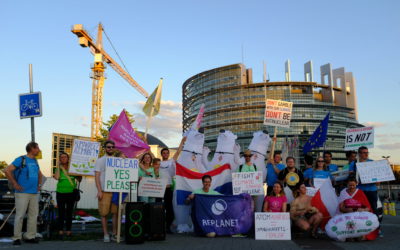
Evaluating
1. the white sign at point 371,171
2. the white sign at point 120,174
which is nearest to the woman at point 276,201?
the white sign at point 371,171

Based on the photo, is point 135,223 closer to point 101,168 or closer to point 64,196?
point 101,168

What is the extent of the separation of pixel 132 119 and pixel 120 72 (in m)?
61.7

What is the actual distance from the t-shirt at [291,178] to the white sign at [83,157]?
15.9 ft

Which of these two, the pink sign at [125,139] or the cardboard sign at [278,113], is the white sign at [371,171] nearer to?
the cardboard sign at [278,113]

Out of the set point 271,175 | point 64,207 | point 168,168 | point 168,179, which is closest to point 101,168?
point 64,207

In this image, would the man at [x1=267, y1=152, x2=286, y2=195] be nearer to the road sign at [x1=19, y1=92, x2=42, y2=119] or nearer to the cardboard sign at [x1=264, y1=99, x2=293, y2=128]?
the cardboard sign at [x1=264, y1=99, x2=293, y2=128]

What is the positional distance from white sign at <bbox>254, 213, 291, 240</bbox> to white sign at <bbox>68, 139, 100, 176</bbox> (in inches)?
177

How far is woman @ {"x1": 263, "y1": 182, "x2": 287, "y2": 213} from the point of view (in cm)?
852

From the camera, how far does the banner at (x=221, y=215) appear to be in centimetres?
871

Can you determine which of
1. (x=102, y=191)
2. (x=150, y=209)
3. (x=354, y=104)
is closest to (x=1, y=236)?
(x=102, y=191)

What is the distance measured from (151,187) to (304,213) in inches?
134

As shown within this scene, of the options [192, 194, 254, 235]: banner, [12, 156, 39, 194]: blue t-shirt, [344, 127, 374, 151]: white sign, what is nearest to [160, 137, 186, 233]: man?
[192, 194, 254, 235]: banner

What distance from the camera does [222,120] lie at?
111438 millimetres

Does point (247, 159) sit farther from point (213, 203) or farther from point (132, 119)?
point (132, 119)
